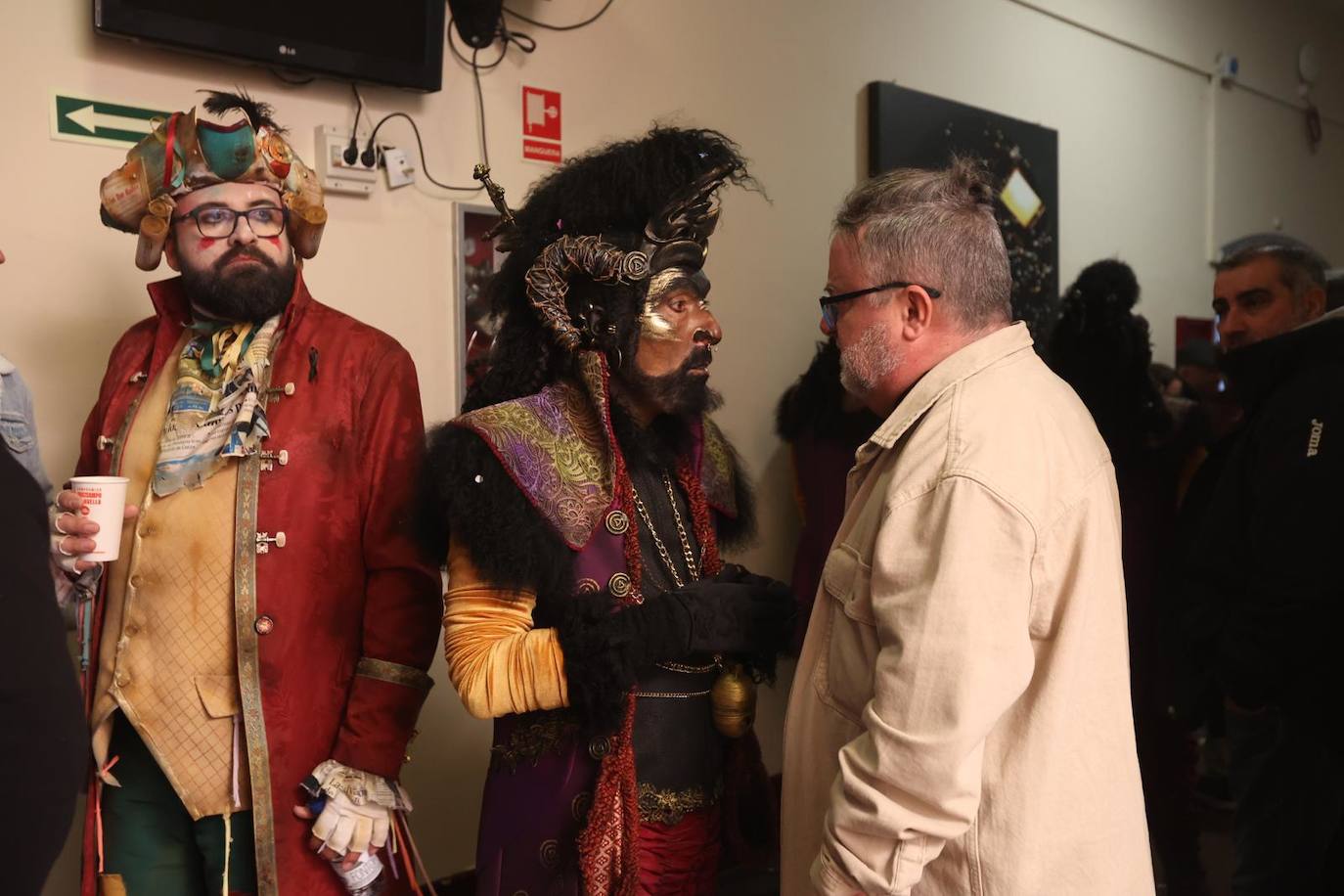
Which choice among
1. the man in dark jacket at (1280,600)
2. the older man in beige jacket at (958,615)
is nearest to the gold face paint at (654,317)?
the older man in beige jacket at (958,615)

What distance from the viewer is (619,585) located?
179 centimetres

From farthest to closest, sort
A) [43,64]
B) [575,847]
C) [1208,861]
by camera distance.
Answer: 1. [1208,861]
2. [43,64]
3. [575,847]

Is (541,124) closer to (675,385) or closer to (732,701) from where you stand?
(675,385)

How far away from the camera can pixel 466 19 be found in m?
2.88

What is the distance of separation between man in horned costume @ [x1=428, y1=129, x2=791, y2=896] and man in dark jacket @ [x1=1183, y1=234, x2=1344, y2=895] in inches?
39.2

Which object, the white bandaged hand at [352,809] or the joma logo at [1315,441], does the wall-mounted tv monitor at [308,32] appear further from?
the joma logo at [1315,441]

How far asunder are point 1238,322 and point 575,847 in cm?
219

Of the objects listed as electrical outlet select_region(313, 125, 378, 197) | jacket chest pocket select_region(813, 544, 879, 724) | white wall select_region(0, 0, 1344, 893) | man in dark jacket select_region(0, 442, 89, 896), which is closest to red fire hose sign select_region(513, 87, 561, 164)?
white wall select_region(0, 0, 1344, 893)

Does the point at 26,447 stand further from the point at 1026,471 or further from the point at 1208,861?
the point at 1208,861

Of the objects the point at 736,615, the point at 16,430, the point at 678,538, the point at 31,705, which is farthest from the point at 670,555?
the point at 16,430

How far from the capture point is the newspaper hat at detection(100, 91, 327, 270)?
1.99 metres

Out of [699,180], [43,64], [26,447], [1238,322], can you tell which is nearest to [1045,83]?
[1238,322]

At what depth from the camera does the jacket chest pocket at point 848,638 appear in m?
1.44

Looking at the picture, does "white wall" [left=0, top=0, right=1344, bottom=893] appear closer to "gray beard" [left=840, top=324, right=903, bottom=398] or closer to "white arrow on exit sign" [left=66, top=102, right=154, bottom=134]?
"white arrow on exit sign" [left=66, top=102, right=154, bottom=134]
